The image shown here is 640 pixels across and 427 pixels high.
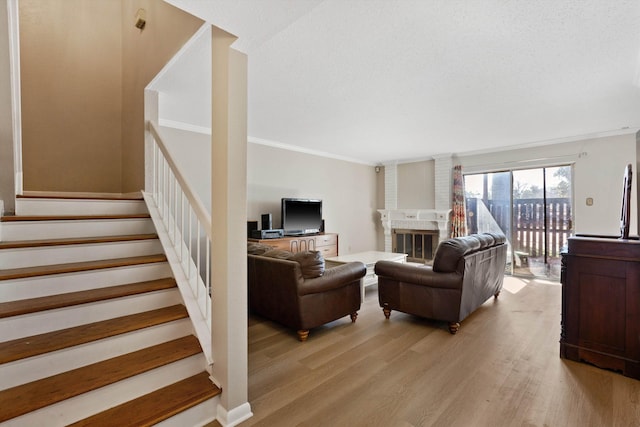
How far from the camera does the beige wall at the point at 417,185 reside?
269 inches

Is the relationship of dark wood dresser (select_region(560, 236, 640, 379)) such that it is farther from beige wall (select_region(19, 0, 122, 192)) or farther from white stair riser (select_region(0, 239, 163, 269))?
beige wall (select_region(19, 0, 122, 192))

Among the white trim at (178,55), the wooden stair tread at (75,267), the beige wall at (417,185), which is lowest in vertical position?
the wooden stair tread at (75,267)

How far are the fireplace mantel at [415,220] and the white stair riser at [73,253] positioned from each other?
18.4 feet

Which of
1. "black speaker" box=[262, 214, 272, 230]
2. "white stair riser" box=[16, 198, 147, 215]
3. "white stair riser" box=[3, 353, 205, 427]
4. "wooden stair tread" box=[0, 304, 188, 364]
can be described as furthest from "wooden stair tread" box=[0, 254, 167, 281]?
"black speaker" box=[262, 214, 272, 230]

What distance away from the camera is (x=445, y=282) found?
2.94 m

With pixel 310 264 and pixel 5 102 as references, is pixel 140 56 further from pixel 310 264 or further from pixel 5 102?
pixel 310 264

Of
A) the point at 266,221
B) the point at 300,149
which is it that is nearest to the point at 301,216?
the point at 266,221

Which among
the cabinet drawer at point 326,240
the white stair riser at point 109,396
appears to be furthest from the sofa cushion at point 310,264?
the cabinet drawer at point 326,240

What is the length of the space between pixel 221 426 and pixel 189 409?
21cm

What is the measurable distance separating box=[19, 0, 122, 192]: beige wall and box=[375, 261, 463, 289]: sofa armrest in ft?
11.9

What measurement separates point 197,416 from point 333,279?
5.12 ft

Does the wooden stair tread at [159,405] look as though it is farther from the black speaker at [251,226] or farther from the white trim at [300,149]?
the white trim at [300,149]

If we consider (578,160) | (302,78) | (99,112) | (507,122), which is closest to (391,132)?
(507,122)

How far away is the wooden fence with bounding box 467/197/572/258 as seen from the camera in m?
5.27
